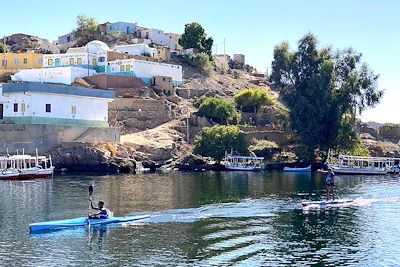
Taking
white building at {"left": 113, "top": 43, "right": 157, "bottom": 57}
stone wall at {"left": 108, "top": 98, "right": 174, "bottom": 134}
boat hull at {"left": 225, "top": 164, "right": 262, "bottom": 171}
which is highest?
→ white building at {"left": 113, "top": 43, "right": 157, "bottom": 57}

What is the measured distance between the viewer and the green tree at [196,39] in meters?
101

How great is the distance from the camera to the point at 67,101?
64750mm

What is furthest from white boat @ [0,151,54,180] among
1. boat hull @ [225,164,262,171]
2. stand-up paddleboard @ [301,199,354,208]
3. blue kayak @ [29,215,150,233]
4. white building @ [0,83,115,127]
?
stand-up paddleboard @ [301,199,354,208]

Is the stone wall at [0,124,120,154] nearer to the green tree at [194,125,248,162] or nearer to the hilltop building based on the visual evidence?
the green tree at [194,125,248,162]

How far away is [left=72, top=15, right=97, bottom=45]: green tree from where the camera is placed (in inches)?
4035

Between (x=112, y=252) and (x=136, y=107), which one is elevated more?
(x=136, y=107)

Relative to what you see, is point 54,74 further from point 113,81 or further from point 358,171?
point 358,171

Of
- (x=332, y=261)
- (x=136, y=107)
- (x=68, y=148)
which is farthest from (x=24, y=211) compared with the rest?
(x=136, y=107)

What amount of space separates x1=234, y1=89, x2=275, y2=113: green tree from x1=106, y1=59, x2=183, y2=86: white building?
35.6ft

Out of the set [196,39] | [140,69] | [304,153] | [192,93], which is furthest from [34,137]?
[196,39]

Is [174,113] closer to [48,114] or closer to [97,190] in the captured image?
[48,114]

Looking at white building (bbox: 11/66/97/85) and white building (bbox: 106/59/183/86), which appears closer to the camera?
white building (bbox: 11/66/97/85)

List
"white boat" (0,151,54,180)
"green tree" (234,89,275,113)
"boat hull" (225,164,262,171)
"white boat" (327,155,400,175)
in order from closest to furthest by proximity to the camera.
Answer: "white boat" (0,151,54,180), "white boat" (327,155,400,175), "boat hull" (225,164,262,171), "green tree" (234,89,275,113)

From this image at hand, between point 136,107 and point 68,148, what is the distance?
45.6ft
